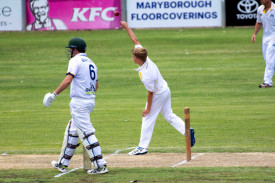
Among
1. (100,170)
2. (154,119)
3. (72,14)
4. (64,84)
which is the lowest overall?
(100,170)

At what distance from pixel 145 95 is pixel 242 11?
14.6m

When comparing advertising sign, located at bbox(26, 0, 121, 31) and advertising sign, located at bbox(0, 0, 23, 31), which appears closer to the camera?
advertising sign, located at bbox(0, 0, 23, 31)

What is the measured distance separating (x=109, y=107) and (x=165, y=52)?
9840 millimetres

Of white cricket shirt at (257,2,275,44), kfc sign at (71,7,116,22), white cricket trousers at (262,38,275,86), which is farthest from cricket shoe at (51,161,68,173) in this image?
kfc sign at (71,7,116,22)

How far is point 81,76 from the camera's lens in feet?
31.3

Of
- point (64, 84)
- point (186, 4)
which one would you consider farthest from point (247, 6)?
point (64, 84)

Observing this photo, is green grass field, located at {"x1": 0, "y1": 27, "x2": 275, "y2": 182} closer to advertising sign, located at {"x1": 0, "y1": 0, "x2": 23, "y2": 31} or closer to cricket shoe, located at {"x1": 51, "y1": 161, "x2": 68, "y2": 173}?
cricket shoe, located at {"x1": 51, "y1": 161, "x2": 68, "y2": 173}

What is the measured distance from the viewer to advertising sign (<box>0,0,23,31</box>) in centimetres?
3256

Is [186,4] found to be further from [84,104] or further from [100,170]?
[100,170]

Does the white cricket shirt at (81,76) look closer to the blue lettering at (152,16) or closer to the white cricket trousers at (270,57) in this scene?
the white cricket trousers at (270,57)

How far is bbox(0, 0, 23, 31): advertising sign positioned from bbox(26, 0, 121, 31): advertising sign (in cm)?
46

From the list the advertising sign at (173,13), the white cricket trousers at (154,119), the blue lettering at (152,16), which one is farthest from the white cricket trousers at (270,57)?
the blue lettering at (152,16)

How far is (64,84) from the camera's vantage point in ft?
30.5

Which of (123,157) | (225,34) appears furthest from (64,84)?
(225,34)
